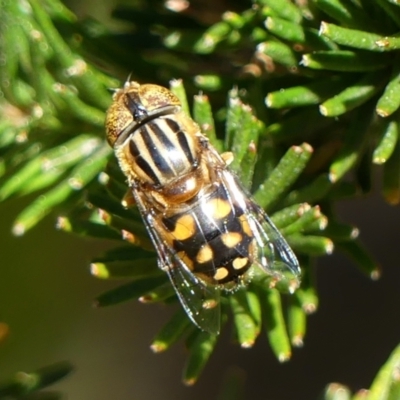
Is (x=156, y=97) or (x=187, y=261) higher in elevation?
(x=156, y=97)

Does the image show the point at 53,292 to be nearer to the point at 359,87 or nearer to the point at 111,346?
the point at 111,346

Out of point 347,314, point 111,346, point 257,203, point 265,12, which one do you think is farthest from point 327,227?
point 347,314

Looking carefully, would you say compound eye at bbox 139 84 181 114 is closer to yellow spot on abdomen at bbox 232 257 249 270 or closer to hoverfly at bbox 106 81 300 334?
hoverfly at bbox 106 81 300 334

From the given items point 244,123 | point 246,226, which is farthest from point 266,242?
point 244,123

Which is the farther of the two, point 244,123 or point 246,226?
point 246,226

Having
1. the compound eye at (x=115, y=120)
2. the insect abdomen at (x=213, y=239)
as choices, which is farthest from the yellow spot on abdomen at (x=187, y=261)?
the compound eye at (x=115, y=120)

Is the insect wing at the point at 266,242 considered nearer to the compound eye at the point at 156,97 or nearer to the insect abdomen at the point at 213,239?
the insect abdomen at the point at 213,239

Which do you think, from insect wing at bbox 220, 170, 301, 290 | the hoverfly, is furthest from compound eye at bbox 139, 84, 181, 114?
insect wing at bbox 220, 170, 301, 290

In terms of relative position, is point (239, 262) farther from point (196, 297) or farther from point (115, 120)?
point (115, 120)

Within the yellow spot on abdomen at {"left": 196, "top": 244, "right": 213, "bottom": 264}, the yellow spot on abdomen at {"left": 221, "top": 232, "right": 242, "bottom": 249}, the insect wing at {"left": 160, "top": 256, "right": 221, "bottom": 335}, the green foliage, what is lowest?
the insect wing at {"left": 160, "top": 256, "right": 221, "bottom": 335}
